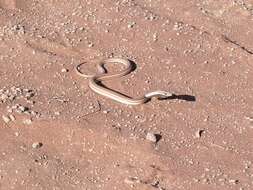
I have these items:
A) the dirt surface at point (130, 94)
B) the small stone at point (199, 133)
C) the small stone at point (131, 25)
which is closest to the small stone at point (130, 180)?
the dirt surface at point (130, 94)

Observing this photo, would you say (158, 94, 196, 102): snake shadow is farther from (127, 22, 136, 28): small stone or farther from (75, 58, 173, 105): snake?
(127, 22, 136, 28): small stone

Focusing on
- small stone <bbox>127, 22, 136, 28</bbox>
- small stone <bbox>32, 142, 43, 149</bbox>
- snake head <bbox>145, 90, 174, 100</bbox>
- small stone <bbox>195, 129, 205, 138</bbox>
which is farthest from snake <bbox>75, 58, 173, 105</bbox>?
small stone <bbox>32, 142, 43, 149</bbox>

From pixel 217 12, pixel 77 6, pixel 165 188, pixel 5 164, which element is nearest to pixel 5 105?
pixel 5 164

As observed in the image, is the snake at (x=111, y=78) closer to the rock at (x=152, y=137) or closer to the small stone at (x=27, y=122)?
the rock at (x=152, y=137)

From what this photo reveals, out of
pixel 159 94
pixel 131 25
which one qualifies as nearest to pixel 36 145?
pixel 159 94

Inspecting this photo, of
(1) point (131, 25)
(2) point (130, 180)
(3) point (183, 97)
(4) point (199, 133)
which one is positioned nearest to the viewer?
(2) point (130, 180)

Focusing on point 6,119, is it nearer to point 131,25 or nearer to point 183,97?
point 183,97
